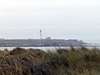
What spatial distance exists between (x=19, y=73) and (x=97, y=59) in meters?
8.35

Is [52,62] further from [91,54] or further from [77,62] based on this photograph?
[91,54]

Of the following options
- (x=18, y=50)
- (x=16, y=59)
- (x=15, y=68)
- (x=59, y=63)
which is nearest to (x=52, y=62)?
(x=59, y=63)

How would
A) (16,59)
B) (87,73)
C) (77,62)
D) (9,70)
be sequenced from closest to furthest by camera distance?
(9,70) < (87,73) < (16,59) < (77,62)

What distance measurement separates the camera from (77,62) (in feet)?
87.9

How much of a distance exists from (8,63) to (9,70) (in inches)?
82.9

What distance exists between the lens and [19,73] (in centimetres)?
2205

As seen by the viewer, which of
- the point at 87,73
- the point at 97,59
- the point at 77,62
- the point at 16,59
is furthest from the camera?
the point at 97,59

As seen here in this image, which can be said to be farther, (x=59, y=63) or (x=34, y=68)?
(x=59, y=63)

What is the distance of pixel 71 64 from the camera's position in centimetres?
2598

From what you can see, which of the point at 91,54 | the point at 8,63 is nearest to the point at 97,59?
the point at 91,54

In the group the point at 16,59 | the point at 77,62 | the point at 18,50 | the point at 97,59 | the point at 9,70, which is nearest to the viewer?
the point at 9,70

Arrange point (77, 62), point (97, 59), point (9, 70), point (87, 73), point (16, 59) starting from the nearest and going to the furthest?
point (9, 70)
point (87, 73)
point (16, 59)
point (77, 62)
point (97, 59)

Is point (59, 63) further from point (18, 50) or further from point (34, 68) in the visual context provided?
point (18, 50)

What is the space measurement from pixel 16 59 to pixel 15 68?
279cm
